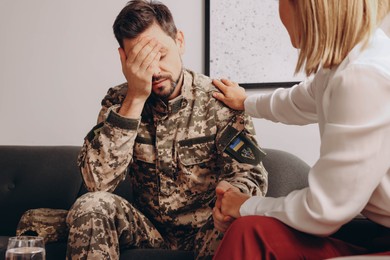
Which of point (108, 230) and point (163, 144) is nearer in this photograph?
point (108, 230)

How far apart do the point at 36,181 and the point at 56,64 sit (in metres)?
0.60

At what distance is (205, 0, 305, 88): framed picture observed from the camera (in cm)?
227

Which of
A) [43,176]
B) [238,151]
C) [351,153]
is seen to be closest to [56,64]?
[43,176]

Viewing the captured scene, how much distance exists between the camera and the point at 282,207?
3.41 ft

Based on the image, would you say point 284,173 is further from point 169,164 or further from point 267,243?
point 267,243

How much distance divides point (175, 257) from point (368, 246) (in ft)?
1.98

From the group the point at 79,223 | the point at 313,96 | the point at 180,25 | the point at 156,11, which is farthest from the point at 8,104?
the point at 313,96

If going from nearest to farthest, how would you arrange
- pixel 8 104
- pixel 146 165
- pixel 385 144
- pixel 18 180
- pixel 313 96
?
1. pixel 385 144
2. pixel 313 96
3. pixel 146 165
4. pixel 18 180
5. pixel 8 104

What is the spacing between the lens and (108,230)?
1.49 meters

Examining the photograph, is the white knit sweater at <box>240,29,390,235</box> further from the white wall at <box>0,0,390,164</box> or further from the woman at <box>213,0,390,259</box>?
the white wall at <box>0,0,390,164</box>

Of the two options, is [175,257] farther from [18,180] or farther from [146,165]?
[18,180]

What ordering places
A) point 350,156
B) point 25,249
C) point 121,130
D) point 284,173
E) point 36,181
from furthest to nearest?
point 36,181 → point 284,173 → point 121,130 → point 25,249 → point 350,156

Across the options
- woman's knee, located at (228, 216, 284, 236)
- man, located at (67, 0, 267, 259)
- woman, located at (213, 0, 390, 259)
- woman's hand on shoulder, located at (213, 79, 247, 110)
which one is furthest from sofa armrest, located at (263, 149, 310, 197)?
woman's knee, located at (228, 216, 284, 236)

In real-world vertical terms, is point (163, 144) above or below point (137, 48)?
below
